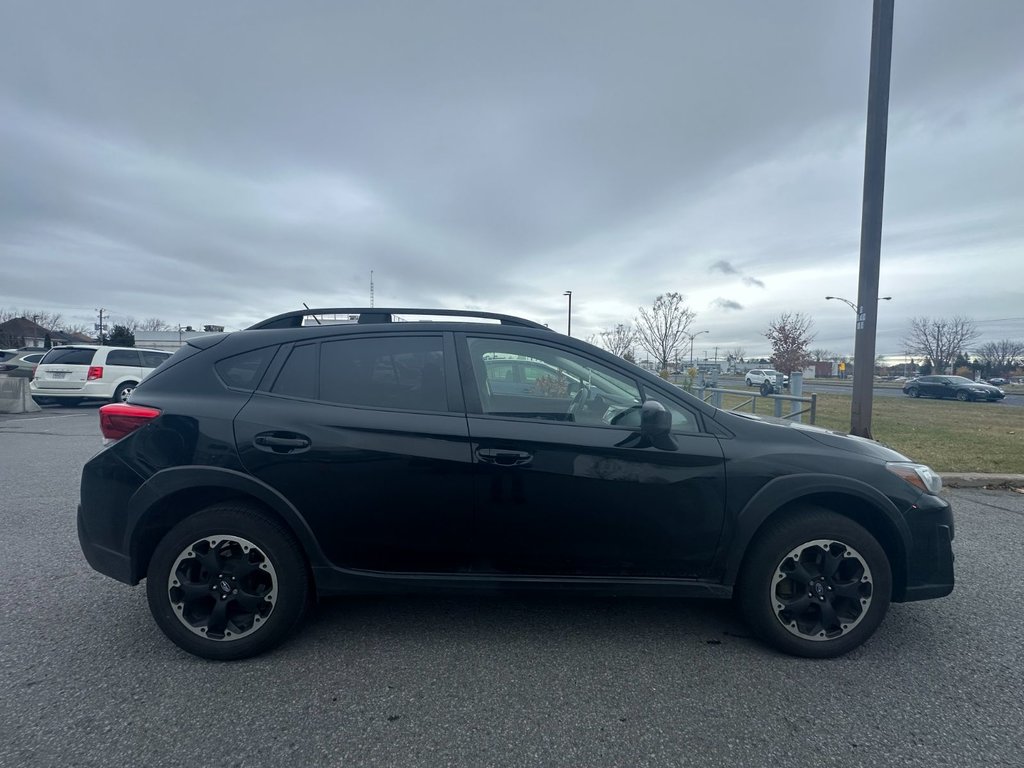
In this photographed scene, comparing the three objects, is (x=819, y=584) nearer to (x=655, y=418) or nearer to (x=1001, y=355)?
(x=655, y=418)

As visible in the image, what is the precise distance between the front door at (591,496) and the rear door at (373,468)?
0.13m

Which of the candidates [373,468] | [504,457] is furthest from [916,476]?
[373,468]

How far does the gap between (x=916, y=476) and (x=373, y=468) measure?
284 centimetres

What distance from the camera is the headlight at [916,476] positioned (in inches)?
113

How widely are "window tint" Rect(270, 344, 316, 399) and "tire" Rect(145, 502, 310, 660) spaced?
2.08ft

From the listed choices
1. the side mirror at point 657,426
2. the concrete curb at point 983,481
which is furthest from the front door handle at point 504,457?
the concrete curb at point 983,481

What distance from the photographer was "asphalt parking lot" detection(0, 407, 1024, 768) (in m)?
2.12

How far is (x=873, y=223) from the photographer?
788 cm

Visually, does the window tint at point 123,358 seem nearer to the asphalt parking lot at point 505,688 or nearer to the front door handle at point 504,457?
the asphalt parking lot at point 505,688

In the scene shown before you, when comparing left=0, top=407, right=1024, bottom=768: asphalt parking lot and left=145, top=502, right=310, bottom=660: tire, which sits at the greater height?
left=145, top=502, right=310, bottom=660: tire

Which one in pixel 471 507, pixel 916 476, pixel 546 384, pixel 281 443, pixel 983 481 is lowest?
pixel 983 481

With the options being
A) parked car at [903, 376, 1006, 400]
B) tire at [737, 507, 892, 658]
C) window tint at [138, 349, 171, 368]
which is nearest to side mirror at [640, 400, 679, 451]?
tire at [737, 507, 892, 658]

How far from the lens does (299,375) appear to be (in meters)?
2.91

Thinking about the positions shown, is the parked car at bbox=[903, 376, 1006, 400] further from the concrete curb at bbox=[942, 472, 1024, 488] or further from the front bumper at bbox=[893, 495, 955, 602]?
the front bumper at bbox=[893, 495, 955, 602]
